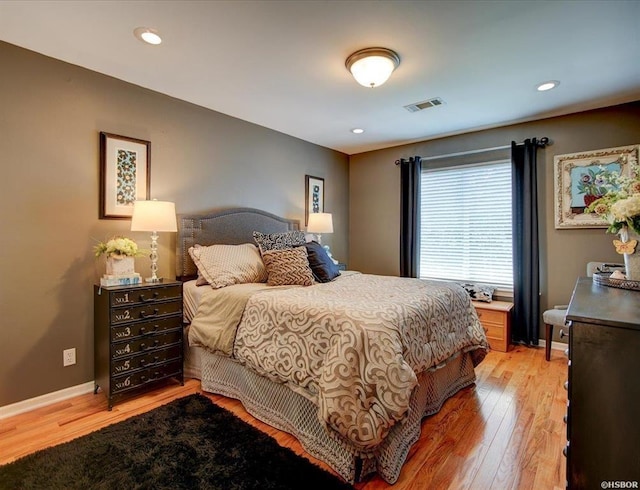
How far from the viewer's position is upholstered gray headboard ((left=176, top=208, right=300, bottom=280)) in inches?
126

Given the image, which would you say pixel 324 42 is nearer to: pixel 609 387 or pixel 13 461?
pixel 609 387

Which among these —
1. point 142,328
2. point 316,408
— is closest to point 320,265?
point 316,408

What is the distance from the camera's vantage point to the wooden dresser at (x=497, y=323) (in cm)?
370

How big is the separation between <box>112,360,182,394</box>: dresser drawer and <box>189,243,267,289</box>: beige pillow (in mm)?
740

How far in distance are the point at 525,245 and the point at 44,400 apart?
15.8 feet

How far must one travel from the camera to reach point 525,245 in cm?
383

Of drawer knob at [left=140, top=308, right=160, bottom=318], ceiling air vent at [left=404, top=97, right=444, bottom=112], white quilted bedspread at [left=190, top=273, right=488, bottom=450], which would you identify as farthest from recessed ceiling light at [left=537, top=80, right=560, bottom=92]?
drawer knob at [left=140, top=308, right=160, bottom=318]

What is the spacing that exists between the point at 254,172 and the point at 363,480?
10.7ft

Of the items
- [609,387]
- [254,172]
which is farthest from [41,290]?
[609,387]

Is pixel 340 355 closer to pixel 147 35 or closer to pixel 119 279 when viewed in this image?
pixel 119 279

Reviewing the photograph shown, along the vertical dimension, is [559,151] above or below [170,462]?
above

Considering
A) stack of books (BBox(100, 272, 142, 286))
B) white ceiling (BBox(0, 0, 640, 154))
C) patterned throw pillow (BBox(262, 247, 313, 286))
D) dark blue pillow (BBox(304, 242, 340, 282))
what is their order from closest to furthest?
white ceiling (BBox(0, 0, 640, 154))
stack of books (BBox(100, 272, 142, 286))
patterned throw pillow (BBox(262, 247, 313, 286))
dark blue pillow (BBox(304, 242, 340, 282))

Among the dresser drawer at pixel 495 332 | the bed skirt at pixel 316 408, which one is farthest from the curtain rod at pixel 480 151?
the bed skirt at pixel 316 408

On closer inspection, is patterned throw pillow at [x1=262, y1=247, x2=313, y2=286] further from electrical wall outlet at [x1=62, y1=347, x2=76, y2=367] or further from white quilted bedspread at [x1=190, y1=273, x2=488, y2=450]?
electrical wall outlet at [x1=62, y1=347, x2=76, y2=367]
